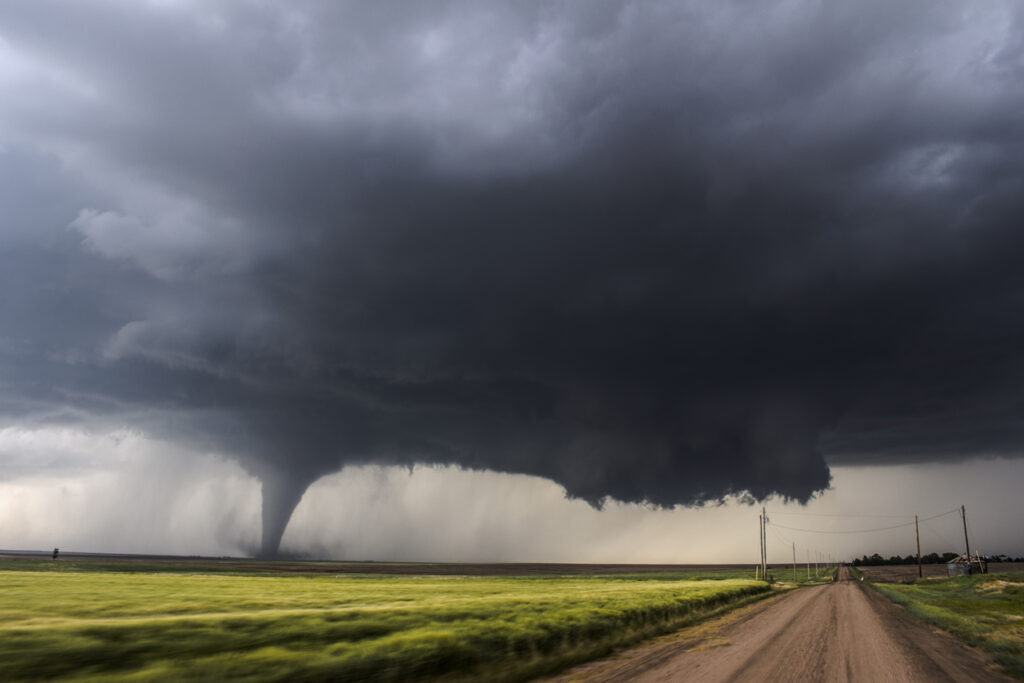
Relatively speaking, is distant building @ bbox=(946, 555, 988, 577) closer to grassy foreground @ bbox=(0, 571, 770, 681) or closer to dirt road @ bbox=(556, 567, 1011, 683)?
dirt road @ bbox=(556, 567, 1011, 683)

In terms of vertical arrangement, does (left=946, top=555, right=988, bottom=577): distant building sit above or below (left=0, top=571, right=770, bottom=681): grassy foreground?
below

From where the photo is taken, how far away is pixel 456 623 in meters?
17.7

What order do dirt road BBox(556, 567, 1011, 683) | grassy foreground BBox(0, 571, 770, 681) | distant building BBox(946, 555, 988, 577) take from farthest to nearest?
distant building BBox(946, 555, 988, 577)
dirt road BBox(556, 567, 1011, 683)
grassy foreground BBox(0, 571, 770, 681)

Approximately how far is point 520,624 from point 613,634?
431cm

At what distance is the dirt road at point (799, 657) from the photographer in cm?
1359

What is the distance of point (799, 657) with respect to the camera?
16188 mm

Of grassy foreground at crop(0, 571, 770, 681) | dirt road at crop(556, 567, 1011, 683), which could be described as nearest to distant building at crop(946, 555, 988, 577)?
dirt road at crop(556, 567, 1011, 683)

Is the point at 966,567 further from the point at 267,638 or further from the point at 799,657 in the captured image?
the point at 267,638

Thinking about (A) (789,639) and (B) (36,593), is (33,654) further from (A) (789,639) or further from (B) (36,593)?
(A) (789,639)

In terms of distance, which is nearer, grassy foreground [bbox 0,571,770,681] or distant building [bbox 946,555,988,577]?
grassy foreground [bbox 0,571,770,681]

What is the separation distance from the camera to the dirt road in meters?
13.6

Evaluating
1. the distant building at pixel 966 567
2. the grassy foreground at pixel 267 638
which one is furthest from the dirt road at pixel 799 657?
the distant building at pixel 966 567

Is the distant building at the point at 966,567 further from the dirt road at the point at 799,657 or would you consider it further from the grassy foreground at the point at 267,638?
the grassy foreground at the point at 267,638

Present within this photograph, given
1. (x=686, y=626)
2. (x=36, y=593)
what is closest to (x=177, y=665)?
(x=36, y=593)
